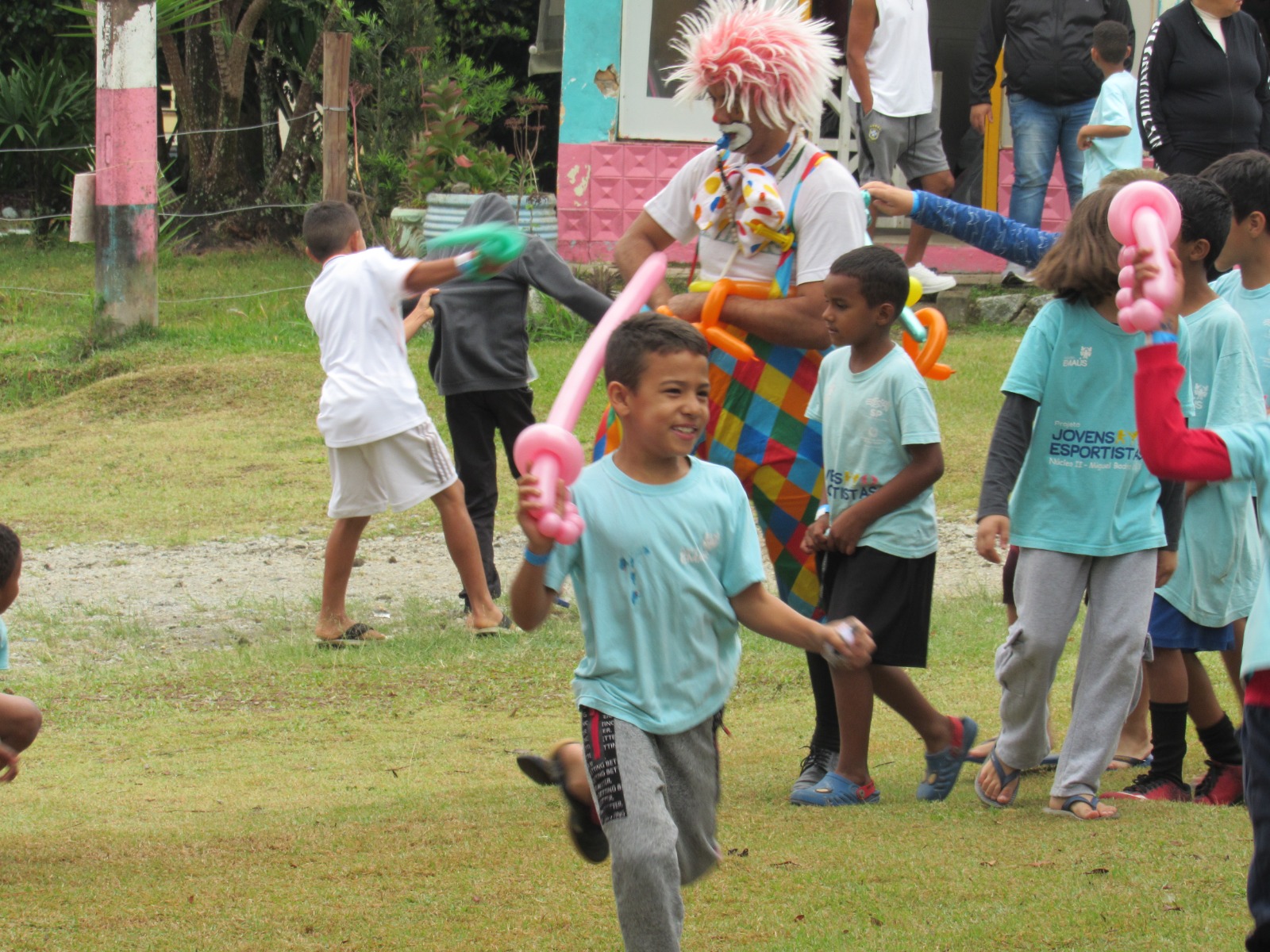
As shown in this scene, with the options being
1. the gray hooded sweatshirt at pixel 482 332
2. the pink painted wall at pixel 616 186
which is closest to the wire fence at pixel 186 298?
the pink painted wall at pixel 616 186

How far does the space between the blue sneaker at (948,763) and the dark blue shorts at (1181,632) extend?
0.59 meters

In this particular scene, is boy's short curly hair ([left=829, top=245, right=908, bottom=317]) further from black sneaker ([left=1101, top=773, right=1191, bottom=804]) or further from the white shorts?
the white shorts

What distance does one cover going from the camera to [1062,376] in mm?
4066

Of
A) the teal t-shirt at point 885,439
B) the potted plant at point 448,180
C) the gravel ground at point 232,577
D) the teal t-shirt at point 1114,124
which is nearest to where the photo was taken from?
the teal t-shirt at point 885,439

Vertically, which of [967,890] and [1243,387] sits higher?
[1243,387]

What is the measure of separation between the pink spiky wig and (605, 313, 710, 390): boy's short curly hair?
1.48m

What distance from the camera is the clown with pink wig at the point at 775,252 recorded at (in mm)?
4598

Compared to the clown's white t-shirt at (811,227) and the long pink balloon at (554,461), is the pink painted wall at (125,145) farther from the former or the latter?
the long pink balloon at (554,461)

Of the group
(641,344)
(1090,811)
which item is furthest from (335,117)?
(1090,811)

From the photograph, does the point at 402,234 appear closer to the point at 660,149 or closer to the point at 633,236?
the point at 660,149

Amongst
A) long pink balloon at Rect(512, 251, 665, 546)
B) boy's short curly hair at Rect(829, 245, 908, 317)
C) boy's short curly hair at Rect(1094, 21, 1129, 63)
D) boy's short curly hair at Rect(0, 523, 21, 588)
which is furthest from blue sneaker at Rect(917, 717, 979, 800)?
boy's short curly hair at Rect(1094, 21, 1129, 63)

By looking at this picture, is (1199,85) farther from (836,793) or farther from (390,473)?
(836,793)

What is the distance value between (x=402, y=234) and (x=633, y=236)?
793 centimetres

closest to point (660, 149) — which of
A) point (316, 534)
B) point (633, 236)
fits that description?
point (316, 534)
